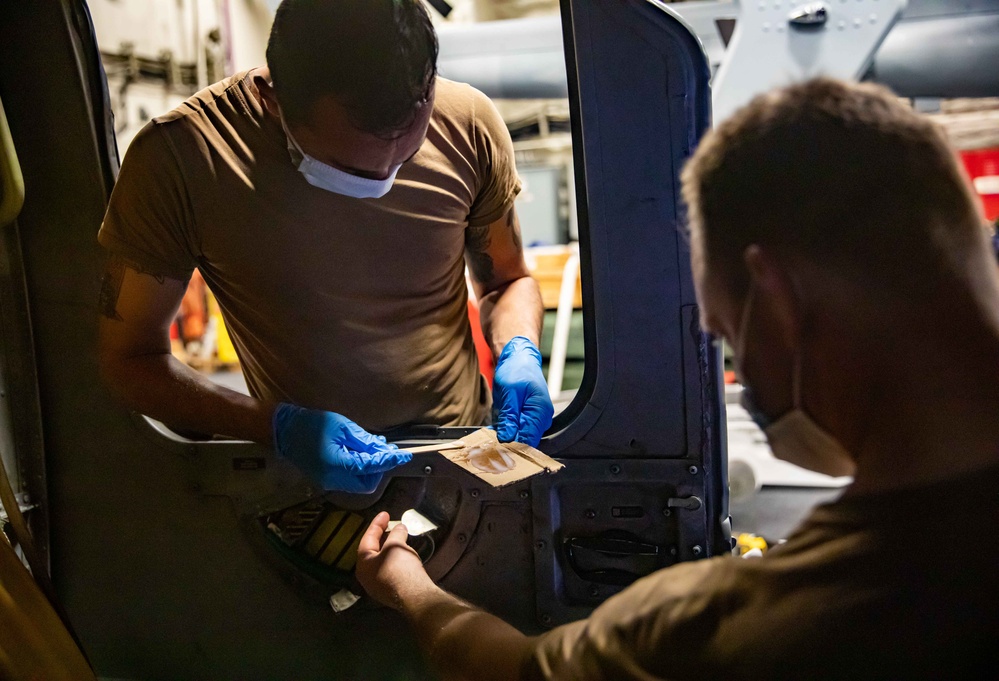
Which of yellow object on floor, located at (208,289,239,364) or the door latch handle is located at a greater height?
the door latch handle

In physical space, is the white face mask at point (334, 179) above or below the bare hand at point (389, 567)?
above

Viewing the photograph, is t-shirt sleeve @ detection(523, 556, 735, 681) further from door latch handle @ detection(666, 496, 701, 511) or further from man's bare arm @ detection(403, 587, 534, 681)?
door latch handle @ detection(666, 496, 701, 511)

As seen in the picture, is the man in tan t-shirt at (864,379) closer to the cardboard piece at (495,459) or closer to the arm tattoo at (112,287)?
the cardboard piece at (495,459)

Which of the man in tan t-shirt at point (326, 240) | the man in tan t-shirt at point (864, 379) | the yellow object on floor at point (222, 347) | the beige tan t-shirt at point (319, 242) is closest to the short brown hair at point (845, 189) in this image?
the man in tan t-shirt at point (864, 379)

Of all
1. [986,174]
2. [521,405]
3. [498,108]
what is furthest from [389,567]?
[498,108]

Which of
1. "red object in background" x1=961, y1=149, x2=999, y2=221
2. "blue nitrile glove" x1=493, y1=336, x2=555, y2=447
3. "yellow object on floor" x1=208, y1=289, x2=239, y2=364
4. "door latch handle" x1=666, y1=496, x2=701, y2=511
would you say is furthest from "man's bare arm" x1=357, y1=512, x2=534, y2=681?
"yellow object on floor" x1=208, y1=289, x2=239, y2=364

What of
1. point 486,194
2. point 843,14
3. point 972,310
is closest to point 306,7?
point 486,194

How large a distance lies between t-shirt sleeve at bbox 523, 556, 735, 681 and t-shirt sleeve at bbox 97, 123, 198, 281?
107 cm

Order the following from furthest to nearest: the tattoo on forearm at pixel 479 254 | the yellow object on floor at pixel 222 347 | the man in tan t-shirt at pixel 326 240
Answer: the yellow object on floor at pixel 222 347 → the tattoo on forearm at pixel 479 254 → the man in tan t-shirt at pixel 326 240

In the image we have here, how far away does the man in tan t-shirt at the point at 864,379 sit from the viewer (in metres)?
0.88

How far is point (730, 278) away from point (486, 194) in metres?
0.88

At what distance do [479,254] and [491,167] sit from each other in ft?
0.78

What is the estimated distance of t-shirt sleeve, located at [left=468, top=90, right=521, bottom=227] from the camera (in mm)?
1704

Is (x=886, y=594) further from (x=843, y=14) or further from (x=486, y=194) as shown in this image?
(x=843, y=14)
